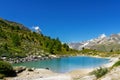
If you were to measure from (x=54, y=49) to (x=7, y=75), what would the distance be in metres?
128

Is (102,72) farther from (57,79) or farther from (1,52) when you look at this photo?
(1,52)

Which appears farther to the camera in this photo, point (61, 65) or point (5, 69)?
point (61, 65)

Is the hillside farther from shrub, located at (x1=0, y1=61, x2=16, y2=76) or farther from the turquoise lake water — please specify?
shrub, located at (x1=0, y1=61, x2=16, y2=76)

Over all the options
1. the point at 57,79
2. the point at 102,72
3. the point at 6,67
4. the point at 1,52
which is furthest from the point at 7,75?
the point at 1,52

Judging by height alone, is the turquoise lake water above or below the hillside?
below

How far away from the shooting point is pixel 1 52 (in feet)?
323

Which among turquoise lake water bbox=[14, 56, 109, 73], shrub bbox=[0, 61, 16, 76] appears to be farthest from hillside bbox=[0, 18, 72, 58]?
shrub bbox=[0, 61, 16, 76]

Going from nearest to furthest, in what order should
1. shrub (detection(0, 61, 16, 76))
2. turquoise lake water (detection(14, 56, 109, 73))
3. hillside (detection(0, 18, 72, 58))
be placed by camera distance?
shrub (detection(0, 61, 16, 76)), turquoise lake water (detection(14, 56, 109, 73)), hillside (detection(0, 18, 72, 58))

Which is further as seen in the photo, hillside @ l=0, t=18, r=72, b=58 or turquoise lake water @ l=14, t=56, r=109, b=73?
hillside @ l=0, t=18, r=72, b=58

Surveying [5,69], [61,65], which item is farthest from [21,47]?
[5,69]

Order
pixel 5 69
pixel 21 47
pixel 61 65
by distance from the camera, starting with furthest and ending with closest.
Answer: pixel 21 47
pixel 61 65
pixel 5 69

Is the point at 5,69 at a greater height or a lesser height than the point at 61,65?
lesser

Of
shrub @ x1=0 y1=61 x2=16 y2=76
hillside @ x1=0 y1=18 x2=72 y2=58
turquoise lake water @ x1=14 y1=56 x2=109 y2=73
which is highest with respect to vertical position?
hillside @ x1=0 y1=18 x2=72 y2=58

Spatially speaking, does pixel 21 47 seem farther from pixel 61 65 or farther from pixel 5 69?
pixel 5 69
